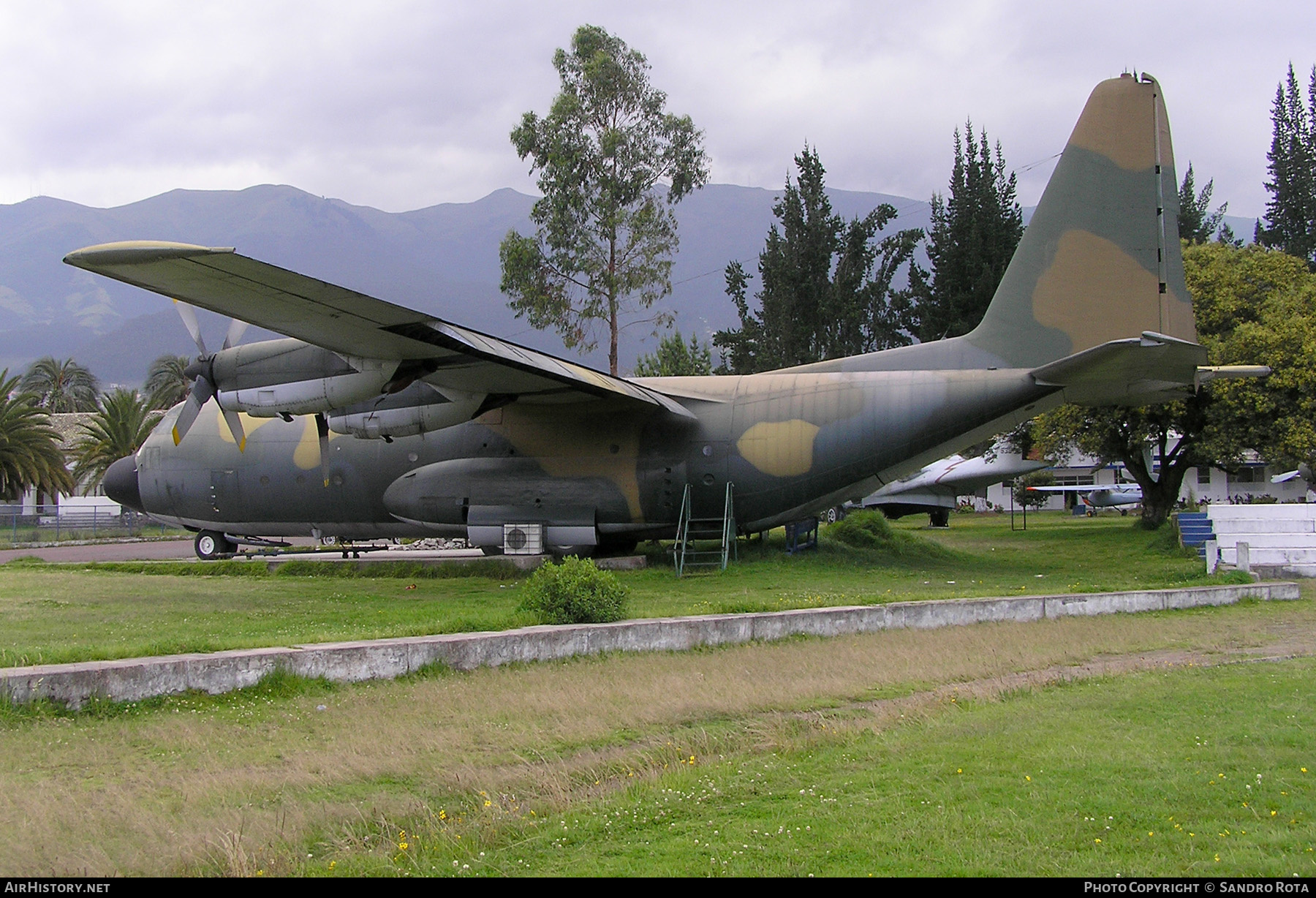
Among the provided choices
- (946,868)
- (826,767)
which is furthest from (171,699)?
(946,868)

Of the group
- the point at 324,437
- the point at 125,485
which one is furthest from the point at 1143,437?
the point at 125,485

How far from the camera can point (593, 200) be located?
41.7 m

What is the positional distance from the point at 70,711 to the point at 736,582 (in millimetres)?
11233

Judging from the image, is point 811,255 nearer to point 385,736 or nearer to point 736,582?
point 736,582

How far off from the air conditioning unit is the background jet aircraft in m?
25.7

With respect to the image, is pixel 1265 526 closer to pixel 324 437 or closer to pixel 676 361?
pixel 324 437

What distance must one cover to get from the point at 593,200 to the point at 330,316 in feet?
96.1

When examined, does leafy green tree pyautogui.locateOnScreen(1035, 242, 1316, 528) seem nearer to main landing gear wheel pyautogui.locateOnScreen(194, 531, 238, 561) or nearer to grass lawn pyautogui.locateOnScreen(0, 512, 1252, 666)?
grass lawn pyautogui.locateOnScreen(0, 512, 1252, 666)

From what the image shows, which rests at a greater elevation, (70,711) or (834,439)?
(834,439)

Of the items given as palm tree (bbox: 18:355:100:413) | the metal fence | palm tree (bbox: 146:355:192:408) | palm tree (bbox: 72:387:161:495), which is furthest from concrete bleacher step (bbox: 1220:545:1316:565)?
palm tree (bbox: 18:355:100:413)

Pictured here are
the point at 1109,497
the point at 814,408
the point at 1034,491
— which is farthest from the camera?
the point at 1034,491

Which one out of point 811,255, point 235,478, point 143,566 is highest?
point 811,255

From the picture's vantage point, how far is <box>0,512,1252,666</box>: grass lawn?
34.9 ft

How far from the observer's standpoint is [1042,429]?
101ft
